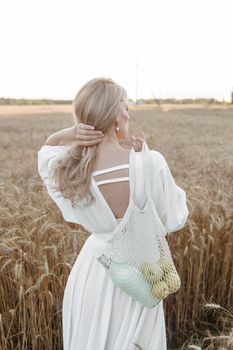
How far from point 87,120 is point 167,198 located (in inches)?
17.2

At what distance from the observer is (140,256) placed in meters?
1.90

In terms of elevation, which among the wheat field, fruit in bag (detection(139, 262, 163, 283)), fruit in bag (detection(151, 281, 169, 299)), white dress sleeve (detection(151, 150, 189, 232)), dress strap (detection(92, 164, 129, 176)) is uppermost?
dress strap (detection(92, 164, 129, 176))

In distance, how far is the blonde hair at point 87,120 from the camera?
70.5 inches

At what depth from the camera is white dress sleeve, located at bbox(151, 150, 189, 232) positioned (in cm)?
186

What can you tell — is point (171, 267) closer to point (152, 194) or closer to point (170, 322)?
point (152, 194)

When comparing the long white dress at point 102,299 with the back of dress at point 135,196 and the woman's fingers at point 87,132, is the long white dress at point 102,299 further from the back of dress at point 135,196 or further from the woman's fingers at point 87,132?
the woman's fingers at point 87,132

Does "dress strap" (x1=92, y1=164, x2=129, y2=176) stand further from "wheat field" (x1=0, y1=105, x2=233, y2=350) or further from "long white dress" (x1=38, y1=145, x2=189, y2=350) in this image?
"wheat field" (x1=0, y1=105, x2=233, y2=350)

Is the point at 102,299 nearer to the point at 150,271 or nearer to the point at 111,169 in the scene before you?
the point at 150,271

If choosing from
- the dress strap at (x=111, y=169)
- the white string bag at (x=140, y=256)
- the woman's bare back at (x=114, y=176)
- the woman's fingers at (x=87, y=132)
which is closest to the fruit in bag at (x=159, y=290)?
the white string bag at (x=140, y=256)

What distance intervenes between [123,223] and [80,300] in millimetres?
467

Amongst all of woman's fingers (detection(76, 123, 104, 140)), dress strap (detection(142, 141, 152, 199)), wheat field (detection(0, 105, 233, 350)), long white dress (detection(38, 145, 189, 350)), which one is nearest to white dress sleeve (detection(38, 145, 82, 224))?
long white dress (detection(38, 145, 189, 350))

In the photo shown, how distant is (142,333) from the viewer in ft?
6.81

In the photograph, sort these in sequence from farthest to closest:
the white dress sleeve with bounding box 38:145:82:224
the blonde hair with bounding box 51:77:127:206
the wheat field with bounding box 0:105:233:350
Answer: the wheat field with bounding box 0:105:233:350, the white dress sleeve with bounding box 38:145:82:224, the blonde hair with bounding box 51:77:127:206

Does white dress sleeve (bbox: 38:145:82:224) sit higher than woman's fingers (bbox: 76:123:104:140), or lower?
lower
